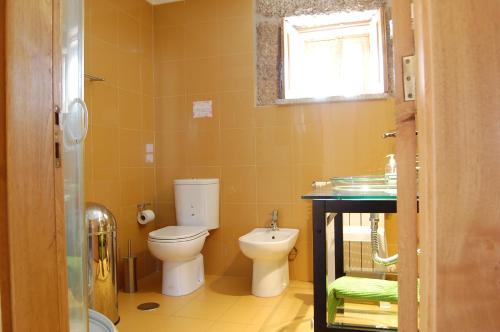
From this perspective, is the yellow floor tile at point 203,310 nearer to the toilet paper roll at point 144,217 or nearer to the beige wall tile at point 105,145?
the toilet paper roll at point 144,217

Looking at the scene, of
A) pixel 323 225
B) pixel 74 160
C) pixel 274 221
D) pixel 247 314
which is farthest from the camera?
pixel 274 221

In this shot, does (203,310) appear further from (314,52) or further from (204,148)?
(314,52)

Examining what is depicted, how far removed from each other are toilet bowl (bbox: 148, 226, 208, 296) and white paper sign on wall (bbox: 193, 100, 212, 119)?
1.02 m

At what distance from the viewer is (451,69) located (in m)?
0.53

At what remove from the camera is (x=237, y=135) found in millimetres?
3373

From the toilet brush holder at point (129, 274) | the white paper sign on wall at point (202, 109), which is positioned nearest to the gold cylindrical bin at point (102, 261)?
the toilet brush holder at point (129, 274)

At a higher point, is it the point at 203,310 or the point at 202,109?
the point at 202,109

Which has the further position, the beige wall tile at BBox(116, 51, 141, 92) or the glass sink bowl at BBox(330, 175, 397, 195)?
the beige wall tile at BBox(116, 51, 141, 92)

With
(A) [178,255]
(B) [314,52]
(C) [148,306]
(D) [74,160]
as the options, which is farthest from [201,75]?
(D) [74,160]

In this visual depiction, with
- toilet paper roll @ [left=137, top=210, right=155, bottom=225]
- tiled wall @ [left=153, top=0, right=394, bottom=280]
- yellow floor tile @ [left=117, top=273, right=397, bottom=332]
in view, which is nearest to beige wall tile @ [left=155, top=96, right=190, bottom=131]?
tiled wall @ [left=153, top=0, right=394, bottom=280]

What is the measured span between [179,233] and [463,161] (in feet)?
8.48

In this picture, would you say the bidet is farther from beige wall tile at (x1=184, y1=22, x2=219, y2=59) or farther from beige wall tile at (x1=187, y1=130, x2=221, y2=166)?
beige wall tile at (x1=184, y1=22, x2=219, y2=59)

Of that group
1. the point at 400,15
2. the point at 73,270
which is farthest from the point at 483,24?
the point at 73,270

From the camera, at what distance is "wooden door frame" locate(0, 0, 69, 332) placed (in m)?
0.65
